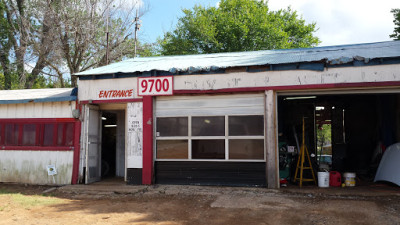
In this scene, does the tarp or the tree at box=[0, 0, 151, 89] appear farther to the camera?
the tree at box=[0, 0, 151, 89]

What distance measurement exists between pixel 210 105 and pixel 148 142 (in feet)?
7.06

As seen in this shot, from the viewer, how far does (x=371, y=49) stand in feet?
32.9

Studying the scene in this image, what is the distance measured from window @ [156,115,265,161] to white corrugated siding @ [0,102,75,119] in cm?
312

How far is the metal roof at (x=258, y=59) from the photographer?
29.2 feet

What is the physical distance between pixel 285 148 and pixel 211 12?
72.2 ft

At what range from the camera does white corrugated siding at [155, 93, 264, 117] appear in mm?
9281

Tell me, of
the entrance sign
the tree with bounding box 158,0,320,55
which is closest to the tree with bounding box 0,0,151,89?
the tree with bounding box 158,0,320,55

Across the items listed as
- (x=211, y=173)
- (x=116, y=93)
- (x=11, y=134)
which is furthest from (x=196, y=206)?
(x=11, y=134)

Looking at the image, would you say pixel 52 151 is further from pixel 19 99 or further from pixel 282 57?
pixel 282 57

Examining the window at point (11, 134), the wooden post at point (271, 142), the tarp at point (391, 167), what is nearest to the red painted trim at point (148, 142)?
the wooden post at point (271, 142)

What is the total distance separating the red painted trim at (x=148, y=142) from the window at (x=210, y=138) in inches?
10.5

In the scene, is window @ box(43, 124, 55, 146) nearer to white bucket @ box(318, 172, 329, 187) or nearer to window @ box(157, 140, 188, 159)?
window @ box(157, 140, 188, 159)

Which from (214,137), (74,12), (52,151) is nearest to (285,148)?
(214,137)

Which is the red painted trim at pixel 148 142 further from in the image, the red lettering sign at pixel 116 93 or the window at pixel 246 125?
the window at pixel 246 125
